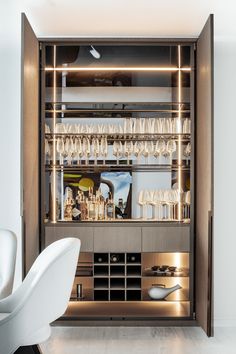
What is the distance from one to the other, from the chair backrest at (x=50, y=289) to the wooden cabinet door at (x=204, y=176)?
1.66m

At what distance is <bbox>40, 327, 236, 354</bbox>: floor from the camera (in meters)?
4.23

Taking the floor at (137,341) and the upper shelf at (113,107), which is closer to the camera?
the floor at (137,341)

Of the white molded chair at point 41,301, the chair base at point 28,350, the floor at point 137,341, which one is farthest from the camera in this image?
the floor at point 137,341

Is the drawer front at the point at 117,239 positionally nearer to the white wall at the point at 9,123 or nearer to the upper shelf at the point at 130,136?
the white wall at the point at 9,123

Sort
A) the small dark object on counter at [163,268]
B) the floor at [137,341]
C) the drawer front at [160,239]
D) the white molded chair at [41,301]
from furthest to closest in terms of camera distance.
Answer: the small dark object on counter at [163,268], the drawer front at [160,239], the floor at [137,341], the white molded chair at [41,301]

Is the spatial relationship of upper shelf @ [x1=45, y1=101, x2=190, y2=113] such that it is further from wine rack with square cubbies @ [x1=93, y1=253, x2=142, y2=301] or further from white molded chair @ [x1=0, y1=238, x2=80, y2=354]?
white molded chair @ [x1=0, y1=238, x2=80, y2=354]

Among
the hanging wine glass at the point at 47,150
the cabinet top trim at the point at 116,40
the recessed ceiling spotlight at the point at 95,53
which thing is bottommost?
the hanging wine glass at the point at 47,150

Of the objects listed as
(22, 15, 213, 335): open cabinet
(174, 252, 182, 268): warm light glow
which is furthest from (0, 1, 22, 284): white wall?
(174, 252, 182, 268): warm light glow

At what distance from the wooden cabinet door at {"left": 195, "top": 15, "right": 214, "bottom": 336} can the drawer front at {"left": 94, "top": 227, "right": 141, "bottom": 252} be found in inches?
20.6

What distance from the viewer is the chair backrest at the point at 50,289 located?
284 centimetres

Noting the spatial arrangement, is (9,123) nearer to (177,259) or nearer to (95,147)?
(95,147)

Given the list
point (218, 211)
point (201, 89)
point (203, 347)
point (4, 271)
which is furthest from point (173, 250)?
point (4, 271)

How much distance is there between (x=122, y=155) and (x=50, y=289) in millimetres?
2503

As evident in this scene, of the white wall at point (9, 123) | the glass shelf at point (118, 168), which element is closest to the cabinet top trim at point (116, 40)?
the white wall at point (9, 123)
